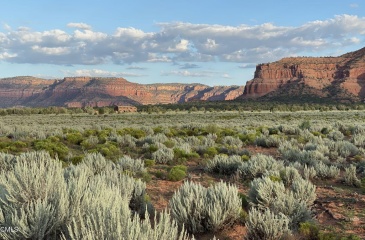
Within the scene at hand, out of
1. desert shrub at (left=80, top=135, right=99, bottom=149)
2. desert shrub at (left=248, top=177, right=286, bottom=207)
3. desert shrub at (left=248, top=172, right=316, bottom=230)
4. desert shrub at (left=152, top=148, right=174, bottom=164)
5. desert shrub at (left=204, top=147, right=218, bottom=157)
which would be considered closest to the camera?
desert shrub at (left=248, top=172, right=316, bottom=230)

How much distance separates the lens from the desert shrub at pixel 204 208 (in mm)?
5508

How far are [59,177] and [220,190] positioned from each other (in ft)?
9.32

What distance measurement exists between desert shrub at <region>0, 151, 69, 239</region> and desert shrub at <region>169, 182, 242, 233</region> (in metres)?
1.88

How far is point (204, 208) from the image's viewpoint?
224 inches

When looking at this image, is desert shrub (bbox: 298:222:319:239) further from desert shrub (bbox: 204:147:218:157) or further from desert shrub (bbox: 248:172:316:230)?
desert shrub (bbox: 204:147:218:157)

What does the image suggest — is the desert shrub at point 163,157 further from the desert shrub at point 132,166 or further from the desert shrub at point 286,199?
the desert shrub at point 286,199

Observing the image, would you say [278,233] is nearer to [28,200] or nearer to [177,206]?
[177,206]

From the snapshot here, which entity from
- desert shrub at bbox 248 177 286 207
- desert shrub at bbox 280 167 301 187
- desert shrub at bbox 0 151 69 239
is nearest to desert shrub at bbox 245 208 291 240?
desert shrub at bbox 248 177 286 207

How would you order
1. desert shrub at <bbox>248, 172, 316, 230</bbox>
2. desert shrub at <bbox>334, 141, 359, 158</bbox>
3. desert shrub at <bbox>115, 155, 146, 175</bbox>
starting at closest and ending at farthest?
desert shrub at <bbox>248, 172, 316, 230</bbox> < desert shrub at <bbox>115, 155, 146, 175</bbox> < desert shrub at <bbox>334, 141, 359, 158</bbox>

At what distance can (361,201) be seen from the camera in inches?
299

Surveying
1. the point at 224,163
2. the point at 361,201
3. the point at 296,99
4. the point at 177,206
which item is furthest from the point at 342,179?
Answer: the point at 296,99

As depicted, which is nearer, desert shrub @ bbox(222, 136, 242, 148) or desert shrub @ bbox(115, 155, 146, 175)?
desert shrub @ bbox(115, 155, 146, 175)

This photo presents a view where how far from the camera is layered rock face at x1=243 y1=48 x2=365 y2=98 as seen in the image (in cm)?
14434

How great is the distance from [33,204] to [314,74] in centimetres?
16467
